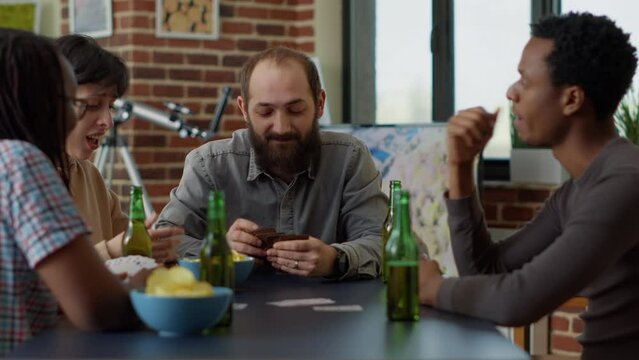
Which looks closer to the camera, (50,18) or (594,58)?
(594,58)

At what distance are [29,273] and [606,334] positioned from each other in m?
1.11

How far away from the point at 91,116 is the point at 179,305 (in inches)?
44.4

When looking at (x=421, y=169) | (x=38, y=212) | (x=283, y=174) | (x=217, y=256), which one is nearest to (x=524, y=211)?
(x=421, y=169)

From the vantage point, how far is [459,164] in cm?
224

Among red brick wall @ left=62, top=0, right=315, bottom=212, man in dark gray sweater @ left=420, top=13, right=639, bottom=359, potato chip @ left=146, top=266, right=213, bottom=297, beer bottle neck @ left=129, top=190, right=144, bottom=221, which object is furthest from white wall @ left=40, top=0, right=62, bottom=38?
potato chip @ left=146, top=266, right=213, bottom=297

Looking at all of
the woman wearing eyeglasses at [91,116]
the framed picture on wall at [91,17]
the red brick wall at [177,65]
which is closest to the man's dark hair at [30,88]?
the woman wearing eyeglasses at [91,116]

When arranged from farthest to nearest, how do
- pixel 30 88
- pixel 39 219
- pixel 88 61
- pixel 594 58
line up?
1. pixel 88 61
2. pixel 594 58
3. pixel 30 88
4. pixel 39 219

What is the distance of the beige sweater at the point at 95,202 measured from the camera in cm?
273

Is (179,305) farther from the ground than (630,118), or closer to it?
closer to it

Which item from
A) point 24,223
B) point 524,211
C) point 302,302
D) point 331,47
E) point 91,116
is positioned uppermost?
point 331,47

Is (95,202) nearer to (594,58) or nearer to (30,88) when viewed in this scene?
(30,88)

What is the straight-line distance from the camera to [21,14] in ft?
18.6

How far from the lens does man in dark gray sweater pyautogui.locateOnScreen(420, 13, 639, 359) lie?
189 cm

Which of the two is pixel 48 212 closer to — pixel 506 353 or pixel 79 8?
pixel 506 353
